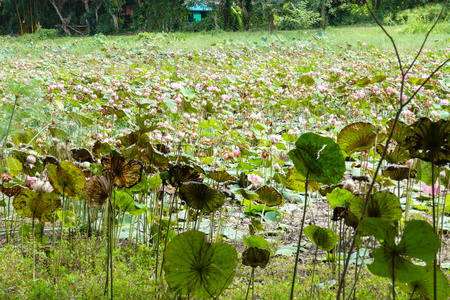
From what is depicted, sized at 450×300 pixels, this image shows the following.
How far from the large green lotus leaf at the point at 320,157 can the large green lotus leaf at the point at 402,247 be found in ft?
0.42

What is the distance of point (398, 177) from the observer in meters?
1.05

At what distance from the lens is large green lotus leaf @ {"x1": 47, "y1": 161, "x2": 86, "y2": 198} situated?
2.94 feet

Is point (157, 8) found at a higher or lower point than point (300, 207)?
higher

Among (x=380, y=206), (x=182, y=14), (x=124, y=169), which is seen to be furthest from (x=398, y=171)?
(x=182, y=14)

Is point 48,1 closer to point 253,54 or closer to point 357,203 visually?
point 253,54

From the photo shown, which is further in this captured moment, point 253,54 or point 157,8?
point 157,8

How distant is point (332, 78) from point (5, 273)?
3.15 meters

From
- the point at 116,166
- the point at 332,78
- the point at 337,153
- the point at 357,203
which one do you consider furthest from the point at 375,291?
the point at 332,78

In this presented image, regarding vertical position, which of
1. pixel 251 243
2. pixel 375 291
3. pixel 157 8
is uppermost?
pixel 157 8

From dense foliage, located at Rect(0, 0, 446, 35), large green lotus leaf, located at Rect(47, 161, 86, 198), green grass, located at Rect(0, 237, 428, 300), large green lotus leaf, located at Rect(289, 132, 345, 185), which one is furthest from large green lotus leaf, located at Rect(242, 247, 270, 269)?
dense foliage, located at Rect(0, 0, 446, 35)

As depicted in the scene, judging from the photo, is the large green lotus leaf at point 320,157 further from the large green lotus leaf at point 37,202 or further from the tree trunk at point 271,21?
the tree trunk at point 271,21

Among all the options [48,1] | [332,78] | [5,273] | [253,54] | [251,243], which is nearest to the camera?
[251,243]

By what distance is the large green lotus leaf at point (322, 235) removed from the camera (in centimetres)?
84

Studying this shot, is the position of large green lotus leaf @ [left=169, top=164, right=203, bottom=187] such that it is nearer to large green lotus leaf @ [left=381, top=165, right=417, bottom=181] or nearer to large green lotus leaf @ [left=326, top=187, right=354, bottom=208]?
large green lotus leaf @ [left=326, top=187, right=354, bottom=208]
